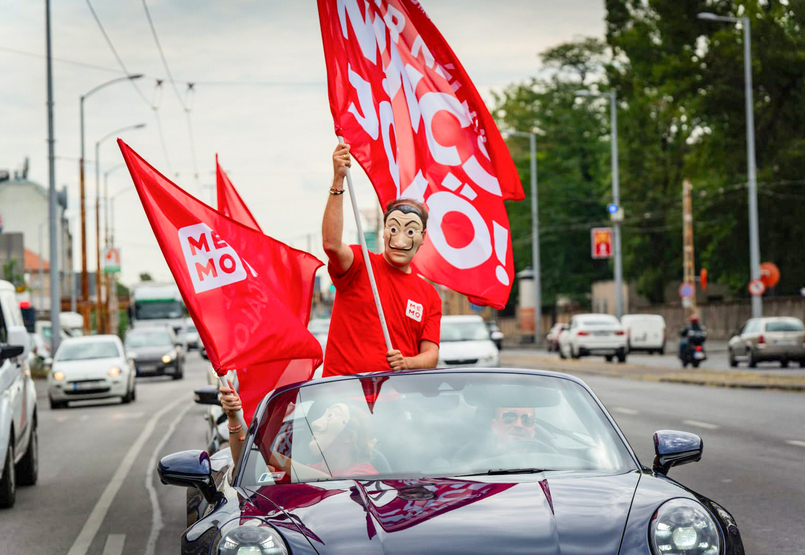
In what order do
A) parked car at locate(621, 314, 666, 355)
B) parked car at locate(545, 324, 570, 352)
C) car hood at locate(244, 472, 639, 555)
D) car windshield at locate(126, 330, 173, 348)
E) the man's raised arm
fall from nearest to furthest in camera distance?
1. car hood at locate(244, 472, 639, 555)
2. the man's raised arm
3. car windshield at locate(126, 330, 173, 348)
4. parked car at locate(621, 314, 666, 355)
5. parked car at locate(545, 324, 570, 352)

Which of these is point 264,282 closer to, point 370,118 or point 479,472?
point 370,118

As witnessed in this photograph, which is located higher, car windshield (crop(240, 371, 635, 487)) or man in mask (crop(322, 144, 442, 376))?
man in mask (crop(322, 144, 442, 376))

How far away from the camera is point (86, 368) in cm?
2564

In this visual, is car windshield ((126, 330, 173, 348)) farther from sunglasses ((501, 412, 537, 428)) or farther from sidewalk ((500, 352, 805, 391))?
sunglasses ((501, 412, 537, 428))

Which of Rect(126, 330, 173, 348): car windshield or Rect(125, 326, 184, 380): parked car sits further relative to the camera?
Rect(126, 330, 173, 348): car windshield

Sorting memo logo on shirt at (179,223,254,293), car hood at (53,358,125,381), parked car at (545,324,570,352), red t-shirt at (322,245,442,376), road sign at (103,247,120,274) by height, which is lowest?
parked car at (545,324,570,352)

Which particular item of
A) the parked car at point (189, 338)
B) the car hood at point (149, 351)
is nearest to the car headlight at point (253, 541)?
the car hood at point (149, 351)

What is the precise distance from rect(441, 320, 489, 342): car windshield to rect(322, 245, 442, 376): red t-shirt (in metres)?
18.8

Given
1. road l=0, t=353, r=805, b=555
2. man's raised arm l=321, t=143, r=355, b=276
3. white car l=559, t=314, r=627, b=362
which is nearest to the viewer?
man's raised arm l=321, t=143, r=355, b=276

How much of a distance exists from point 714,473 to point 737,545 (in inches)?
297

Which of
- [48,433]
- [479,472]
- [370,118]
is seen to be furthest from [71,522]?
[48,433]

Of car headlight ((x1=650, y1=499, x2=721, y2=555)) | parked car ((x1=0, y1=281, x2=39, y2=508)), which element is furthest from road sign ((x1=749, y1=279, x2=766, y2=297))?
car headlight ((x1=650, y1=499, x2=721, y2=555))

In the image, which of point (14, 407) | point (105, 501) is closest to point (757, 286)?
point (105, 501)

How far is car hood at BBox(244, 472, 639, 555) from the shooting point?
12.6 feet
